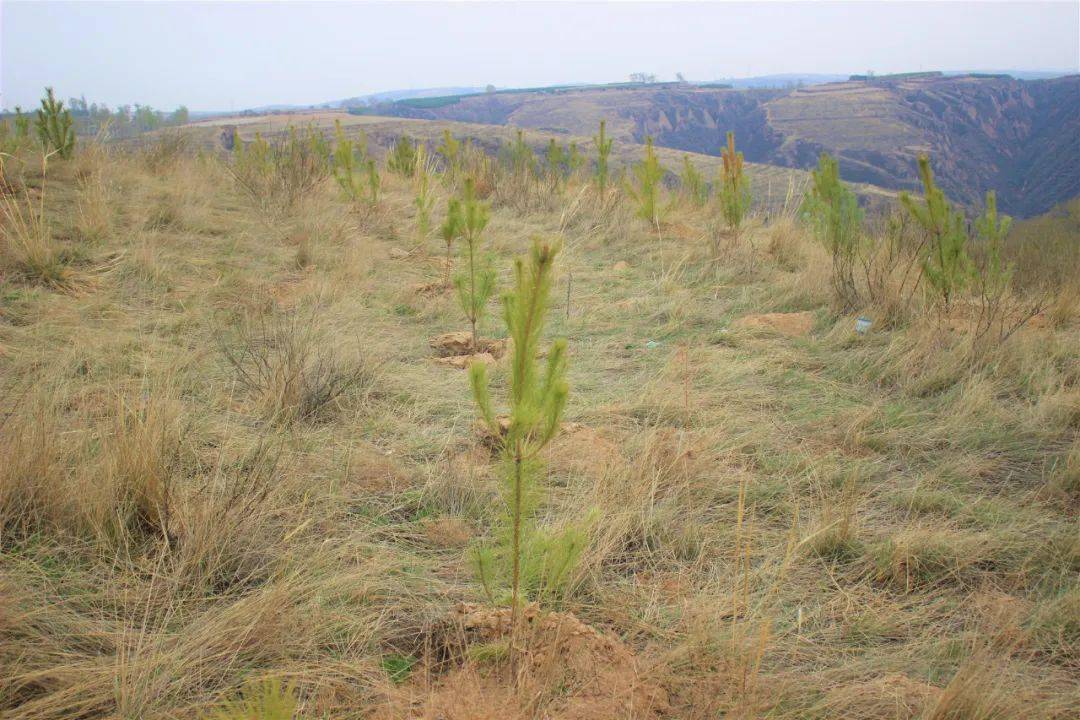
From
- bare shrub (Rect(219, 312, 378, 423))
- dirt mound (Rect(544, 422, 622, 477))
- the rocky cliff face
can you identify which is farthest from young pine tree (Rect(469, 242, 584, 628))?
the rocky cliff face

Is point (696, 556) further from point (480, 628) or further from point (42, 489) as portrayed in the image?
point (42, 489)

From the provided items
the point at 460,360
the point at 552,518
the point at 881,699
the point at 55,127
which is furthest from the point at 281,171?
the point at 881,699

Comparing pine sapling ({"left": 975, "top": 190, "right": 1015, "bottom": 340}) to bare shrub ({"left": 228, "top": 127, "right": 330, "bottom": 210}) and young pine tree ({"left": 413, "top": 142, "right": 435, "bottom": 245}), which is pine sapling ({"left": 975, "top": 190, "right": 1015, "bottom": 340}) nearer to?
young pine tree ({"left": 413, "top": 142, "right": 435, "bottom": 245})

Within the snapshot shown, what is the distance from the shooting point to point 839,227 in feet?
14.1

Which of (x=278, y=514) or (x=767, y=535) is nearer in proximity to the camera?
(x=278, y=514)

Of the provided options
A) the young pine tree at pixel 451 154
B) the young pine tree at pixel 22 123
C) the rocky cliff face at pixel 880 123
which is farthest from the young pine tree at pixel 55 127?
the rocky cliff face at pixel 880 123

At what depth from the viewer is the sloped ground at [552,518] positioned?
1.24 meters

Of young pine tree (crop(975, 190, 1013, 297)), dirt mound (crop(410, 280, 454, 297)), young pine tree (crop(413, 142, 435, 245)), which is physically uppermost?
young pine tree (crop(413, 142, 435, 245))

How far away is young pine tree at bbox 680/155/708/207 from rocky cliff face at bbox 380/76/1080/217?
88.7 feet

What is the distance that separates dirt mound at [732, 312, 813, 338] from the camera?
3.64 meters

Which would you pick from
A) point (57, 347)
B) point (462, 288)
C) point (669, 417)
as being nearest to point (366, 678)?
point (669, 417)

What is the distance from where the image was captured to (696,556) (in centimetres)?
178

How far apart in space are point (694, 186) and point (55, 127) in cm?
648

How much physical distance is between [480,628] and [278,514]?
72cm
